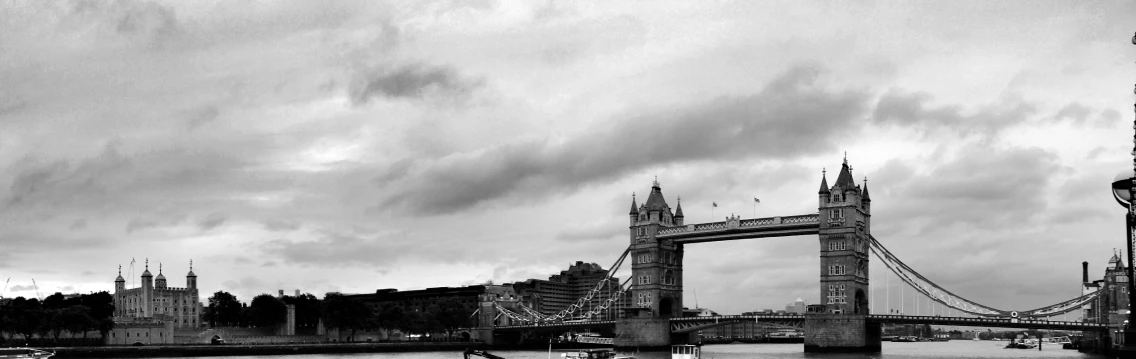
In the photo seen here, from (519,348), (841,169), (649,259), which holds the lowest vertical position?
(519,348)

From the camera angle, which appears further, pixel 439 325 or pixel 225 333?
pixel 439 325

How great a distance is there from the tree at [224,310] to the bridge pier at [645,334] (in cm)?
5232

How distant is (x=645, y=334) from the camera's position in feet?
418

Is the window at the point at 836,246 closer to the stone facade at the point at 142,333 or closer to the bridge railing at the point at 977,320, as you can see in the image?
the bridge railing at the point at 977,320

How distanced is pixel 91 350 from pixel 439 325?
53.2 metres

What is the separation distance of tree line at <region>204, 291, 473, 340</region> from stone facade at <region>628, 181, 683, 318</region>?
33.9 m

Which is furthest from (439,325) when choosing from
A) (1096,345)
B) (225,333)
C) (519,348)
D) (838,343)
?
(1096,345)

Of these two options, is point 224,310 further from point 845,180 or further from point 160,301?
point 845,180

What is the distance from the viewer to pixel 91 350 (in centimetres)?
11025

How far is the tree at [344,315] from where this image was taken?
14262 cm

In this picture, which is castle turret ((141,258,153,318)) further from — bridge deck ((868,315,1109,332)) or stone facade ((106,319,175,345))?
bridge deck ((868,315,1109,332))

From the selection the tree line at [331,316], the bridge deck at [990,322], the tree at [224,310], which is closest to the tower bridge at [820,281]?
the bridge deck at [990,322]

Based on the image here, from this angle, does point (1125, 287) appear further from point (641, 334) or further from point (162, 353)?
point (162, 353)

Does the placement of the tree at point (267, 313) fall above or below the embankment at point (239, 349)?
above
